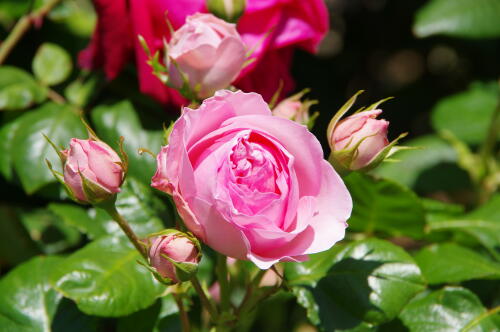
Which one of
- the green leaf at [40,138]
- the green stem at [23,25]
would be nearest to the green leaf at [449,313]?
the green leaf at [40,138]

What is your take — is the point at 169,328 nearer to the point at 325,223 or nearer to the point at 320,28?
the point at 325,223

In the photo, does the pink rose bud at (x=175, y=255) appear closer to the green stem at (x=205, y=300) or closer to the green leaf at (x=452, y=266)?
the green stem at (x=205, y=300)

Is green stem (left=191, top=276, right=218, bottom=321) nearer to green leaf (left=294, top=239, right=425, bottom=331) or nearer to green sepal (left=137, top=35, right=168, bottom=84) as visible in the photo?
green leaf (left=294, top=239, right=425, bottom=331)

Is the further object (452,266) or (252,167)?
(452,266)

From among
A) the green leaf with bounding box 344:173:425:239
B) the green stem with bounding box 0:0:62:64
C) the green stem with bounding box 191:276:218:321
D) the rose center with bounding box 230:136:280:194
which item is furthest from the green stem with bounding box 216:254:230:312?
the green stem with bounding box 0:0:62:64

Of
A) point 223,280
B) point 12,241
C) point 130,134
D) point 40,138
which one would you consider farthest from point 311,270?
point 12,241

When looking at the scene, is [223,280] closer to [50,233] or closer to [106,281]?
[106,281]
